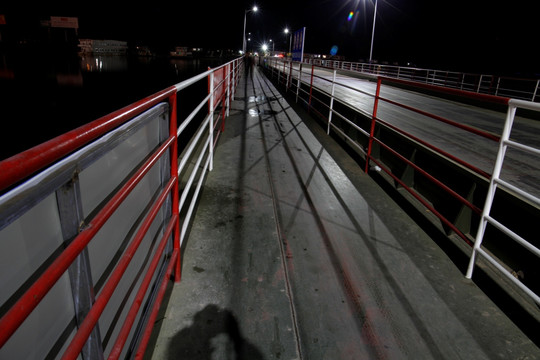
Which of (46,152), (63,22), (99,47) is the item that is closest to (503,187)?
(46,152)

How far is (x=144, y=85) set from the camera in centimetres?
2630

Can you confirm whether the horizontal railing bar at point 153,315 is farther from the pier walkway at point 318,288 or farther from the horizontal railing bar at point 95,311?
the horizontal railing bar at point 95,311

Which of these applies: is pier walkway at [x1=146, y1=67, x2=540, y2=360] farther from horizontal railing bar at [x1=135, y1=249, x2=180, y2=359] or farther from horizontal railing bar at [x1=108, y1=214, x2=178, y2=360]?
horizontal railing bar at [x1=108, y1=214, x2=178, y2=360]

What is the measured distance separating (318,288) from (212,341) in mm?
872

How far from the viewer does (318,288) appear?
2605 millimetres

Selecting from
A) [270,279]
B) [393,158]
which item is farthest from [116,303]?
[393,158]

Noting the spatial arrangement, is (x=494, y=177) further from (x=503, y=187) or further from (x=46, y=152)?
(x=46, y=152)

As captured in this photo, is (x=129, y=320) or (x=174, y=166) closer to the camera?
(x=129, y=320)

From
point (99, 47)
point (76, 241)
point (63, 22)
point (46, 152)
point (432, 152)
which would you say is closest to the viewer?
point (46, 152)

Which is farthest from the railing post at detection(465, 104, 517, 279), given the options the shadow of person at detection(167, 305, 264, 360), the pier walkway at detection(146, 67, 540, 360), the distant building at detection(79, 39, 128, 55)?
the distant building at detection(79, 39, 128, 55)

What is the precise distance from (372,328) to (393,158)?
11.6 ft

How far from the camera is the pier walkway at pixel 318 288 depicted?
6.90 ft

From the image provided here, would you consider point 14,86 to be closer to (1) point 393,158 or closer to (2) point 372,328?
(1) point 393,158

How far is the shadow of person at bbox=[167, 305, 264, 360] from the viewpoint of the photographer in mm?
1974
